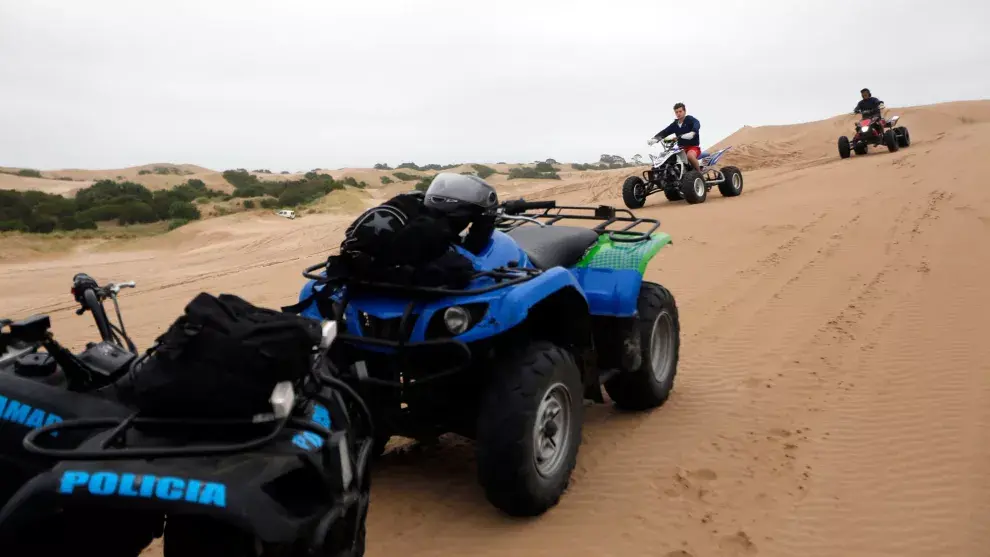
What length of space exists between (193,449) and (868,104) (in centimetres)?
2479

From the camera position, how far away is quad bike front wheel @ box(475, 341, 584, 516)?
11.4 ft

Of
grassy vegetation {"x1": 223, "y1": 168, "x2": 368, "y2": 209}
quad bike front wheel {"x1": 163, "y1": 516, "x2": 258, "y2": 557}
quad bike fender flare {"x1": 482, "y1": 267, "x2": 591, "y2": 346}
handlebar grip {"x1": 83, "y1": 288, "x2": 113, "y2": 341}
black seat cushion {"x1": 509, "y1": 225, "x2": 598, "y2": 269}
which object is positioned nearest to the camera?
quad bike front wheel {"x1": 163, "y1": 516, "x2": 258, "y2": 557}

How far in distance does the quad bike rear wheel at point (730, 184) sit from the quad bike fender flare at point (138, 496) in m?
16.5

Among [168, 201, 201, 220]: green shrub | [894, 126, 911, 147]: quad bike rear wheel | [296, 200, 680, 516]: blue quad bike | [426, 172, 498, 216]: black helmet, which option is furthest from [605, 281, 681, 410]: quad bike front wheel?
[168, 201, 201, 220]: green shrub

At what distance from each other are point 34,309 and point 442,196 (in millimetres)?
9447

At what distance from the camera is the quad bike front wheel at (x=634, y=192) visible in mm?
15938

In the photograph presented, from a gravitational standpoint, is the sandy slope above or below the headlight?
below

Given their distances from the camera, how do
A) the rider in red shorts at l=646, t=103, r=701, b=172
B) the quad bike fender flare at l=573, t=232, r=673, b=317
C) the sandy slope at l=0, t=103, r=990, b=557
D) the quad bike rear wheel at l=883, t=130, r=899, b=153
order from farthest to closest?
1. the quad bike rear wheel at l=883, t=130, r=899, b=153
2. the rider in red shorts at l=646, t=103, r=701, b=172
3. the quad bike fender flare at l=573, t=232, r=673, b=317
4. the sandy slope at l=0, t=103, r=990, b=557

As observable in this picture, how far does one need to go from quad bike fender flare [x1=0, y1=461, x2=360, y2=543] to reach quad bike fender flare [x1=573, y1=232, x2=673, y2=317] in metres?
3.08

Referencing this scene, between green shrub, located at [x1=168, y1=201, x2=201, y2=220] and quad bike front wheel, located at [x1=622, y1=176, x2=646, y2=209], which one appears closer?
quad bike front wheel, located at [x1=622, y1=176, x2=646, y2=209]

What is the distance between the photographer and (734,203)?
1584cm

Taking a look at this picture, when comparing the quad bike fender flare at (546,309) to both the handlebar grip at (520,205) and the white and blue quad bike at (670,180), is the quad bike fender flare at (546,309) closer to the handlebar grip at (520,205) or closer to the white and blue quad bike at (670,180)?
the handlebar grip at (520,205)

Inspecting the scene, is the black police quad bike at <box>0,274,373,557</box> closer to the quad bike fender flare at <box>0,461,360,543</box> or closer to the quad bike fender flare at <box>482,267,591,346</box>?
the quad bike fender flare at <box>0,461,360,543</box>

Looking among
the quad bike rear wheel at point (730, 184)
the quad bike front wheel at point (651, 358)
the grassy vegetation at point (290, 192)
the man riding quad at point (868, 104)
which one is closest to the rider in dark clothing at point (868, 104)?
the man riding quad at point (868, 104)
